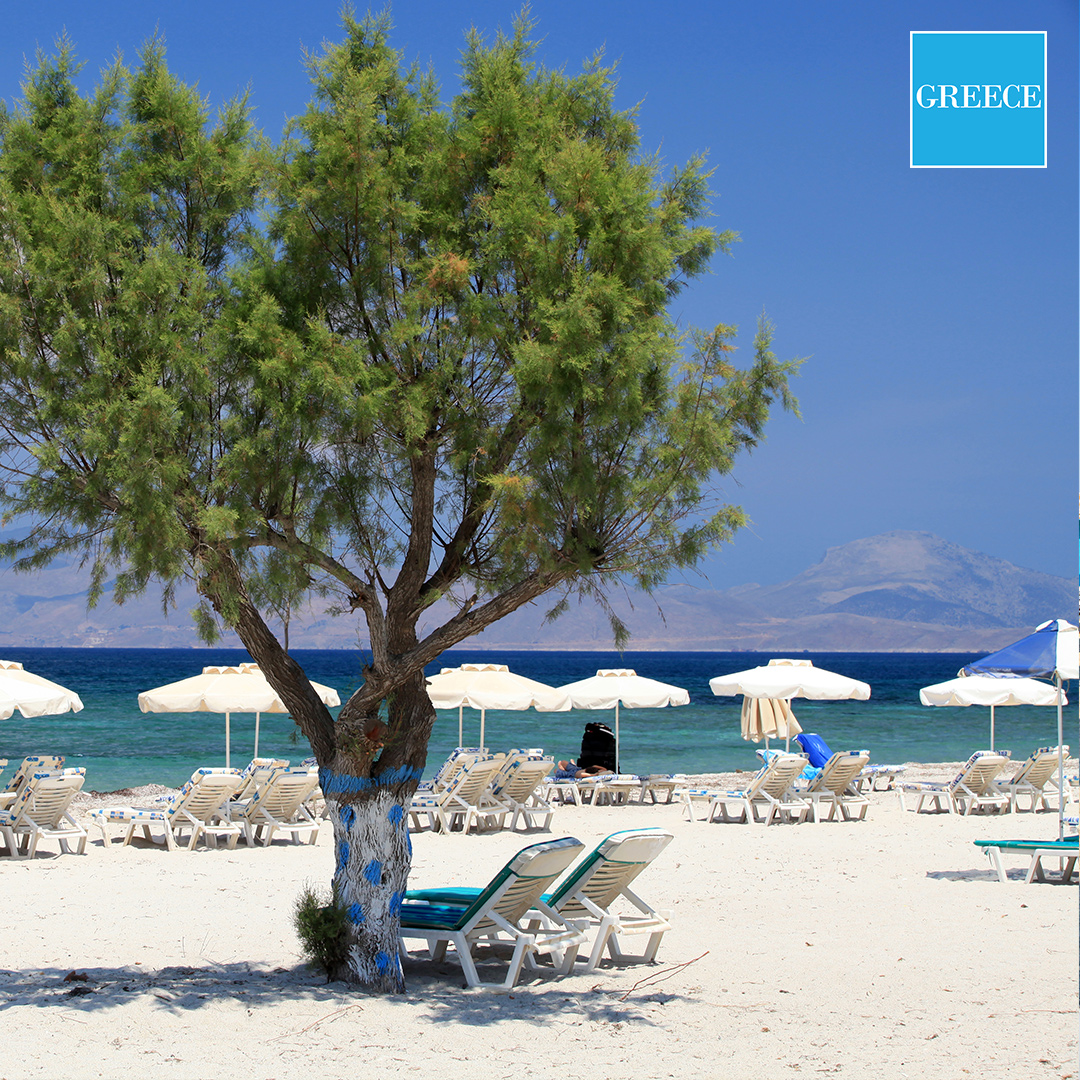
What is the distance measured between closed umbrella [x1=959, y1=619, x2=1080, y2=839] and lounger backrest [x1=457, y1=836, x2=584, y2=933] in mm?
5006

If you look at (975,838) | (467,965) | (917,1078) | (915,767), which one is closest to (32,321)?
(467,965)

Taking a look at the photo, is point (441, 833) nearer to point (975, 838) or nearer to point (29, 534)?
point (975, 838)

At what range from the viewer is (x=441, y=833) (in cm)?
1270

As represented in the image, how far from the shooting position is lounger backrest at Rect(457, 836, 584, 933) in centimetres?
598

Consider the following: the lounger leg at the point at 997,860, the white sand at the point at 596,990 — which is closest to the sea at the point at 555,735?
the white sand at the point at 596,990

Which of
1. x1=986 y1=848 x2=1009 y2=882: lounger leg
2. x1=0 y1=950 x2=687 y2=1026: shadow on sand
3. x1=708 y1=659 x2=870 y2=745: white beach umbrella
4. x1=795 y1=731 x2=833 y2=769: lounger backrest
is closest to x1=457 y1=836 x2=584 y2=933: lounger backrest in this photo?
x1=0 y1=950 x2=687 y2=1026: shadow on sand

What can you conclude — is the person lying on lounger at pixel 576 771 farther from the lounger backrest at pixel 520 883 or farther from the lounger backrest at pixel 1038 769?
the lounger backrest at pixel 520 883

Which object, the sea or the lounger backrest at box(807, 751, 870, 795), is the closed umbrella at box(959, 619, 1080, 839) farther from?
the sea

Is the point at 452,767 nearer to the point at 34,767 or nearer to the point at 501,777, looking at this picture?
the point at 501,777

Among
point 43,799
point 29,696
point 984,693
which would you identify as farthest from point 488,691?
point 984,693

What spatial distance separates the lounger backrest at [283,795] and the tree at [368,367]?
6125 mm

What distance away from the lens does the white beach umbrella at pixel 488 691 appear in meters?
15.0

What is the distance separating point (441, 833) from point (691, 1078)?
27.7 feet

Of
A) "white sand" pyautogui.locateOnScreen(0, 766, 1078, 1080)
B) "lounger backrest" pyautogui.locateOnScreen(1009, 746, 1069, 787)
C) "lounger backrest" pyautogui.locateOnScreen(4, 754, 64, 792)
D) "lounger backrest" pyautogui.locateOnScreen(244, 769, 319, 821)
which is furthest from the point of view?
"lounger backrest" pyautogui.locateOnScreen(1009, 746, 1069, 787)
